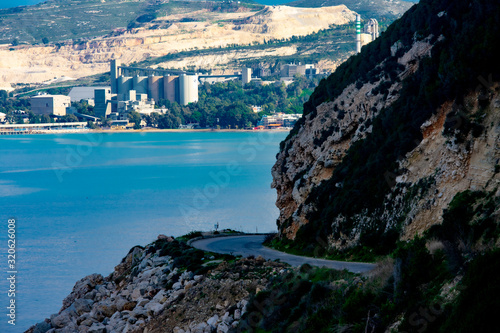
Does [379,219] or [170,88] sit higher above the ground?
[379,219]

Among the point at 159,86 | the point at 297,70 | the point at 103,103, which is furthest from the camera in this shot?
the point at 297,70

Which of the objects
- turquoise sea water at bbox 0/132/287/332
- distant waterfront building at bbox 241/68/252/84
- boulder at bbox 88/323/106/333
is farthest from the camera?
distant waterfront building at bbox 241/68/252/84

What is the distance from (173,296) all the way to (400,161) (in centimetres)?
567

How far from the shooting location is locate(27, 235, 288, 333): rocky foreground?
11.8m

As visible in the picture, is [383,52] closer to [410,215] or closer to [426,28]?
[426,28]

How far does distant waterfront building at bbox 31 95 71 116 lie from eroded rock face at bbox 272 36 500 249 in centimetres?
12797

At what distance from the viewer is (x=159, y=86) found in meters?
159

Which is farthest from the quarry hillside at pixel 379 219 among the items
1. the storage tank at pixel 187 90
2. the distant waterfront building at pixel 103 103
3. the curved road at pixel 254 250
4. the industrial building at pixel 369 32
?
the storage tank at pixel 187 90

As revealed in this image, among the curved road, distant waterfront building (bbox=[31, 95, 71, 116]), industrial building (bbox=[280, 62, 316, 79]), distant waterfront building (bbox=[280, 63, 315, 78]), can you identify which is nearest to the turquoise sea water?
the curved road

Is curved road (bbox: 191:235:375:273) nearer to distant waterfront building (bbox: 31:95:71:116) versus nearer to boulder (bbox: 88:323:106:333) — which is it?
boulder (bbox: 88:323:106:333)

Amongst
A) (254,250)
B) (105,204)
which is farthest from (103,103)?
(254,250)

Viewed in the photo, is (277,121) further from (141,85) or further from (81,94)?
(81,94)

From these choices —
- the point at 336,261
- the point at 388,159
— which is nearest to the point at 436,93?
the point at 388,159

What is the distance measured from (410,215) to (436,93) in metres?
2.84
